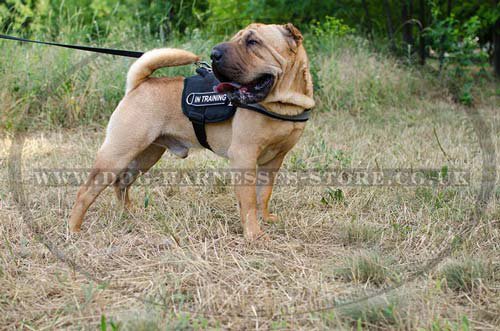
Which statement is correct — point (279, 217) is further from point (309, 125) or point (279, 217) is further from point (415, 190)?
point (309, 125)

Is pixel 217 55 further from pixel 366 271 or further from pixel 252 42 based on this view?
pixel 366 271

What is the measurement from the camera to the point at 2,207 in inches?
143

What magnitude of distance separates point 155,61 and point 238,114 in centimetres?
68

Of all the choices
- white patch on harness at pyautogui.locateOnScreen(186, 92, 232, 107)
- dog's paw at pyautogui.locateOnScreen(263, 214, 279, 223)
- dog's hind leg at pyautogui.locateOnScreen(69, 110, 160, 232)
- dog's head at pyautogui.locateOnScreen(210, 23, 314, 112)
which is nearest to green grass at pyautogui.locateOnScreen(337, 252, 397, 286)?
dog's paw at pyautogui.locateOnScreen(263, 214, 279, 223)

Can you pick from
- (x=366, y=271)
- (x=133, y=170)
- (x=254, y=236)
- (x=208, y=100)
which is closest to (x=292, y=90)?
(x=208, y=100)

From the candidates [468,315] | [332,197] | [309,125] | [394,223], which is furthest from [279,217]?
[309,125]

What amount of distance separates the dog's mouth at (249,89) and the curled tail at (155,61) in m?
0.51

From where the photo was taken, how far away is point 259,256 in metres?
2.98

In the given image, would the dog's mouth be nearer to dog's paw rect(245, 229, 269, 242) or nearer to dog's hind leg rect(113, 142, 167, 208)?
dog's paw rect(245, 229, 269, 242)

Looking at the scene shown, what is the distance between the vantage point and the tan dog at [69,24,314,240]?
2951 millimetres

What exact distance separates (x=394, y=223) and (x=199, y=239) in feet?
4.15

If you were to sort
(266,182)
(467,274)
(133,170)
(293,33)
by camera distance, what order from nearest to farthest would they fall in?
(467,274) < (293,33) < (266,182) < (133,170)

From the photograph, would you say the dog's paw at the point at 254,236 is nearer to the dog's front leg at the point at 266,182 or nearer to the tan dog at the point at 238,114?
the tan dog at the point at 238,114

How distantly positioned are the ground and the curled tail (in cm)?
90
